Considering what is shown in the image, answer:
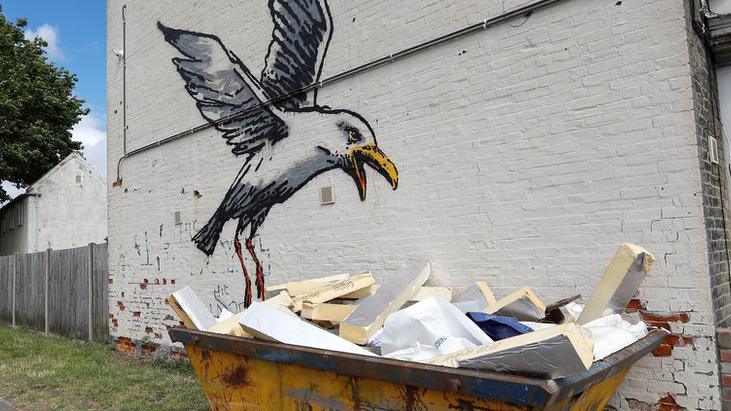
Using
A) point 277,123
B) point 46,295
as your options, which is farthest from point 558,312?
point 46,295

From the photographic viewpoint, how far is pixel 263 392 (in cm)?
316

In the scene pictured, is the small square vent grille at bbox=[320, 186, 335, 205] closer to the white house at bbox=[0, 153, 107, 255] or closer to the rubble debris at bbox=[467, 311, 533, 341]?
the rubble debris at bbox=[467, 311, 533, 341]

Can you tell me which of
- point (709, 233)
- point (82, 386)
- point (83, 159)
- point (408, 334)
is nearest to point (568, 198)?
point (709, 233)

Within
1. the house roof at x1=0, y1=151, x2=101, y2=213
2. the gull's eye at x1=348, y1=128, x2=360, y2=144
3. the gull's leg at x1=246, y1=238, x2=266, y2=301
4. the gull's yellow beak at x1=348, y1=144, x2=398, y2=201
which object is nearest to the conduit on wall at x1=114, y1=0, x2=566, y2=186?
the gull's eye at x1=348, y1=128, x2=360, y2=144

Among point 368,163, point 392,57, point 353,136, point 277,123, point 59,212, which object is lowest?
point 368,163

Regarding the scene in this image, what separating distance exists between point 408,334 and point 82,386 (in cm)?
561

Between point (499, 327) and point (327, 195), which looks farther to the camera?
point (327, 195)

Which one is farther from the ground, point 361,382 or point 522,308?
point 522,308

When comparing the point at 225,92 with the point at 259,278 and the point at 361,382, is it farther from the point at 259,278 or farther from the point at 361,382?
the point at 361,382

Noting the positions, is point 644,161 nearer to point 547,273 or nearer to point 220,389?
point 547,273

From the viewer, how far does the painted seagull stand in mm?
5777

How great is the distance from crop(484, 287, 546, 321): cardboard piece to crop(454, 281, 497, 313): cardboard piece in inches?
9.9

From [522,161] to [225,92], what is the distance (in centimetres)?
450

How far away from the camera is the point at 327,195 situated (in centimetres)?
588
